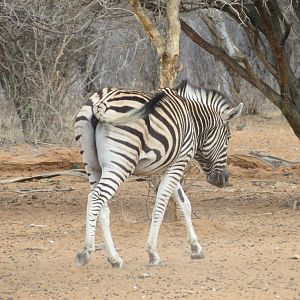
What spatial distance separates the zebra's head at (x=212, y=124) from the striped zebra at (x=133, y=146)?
23cm

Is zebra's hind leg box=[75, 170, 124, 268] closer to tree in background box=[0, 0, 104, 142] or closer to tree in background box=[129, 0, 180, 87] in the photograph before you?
tree in background box=[129, 0, 180, 87]

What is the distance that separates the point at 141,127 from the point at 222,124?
1.71 meters

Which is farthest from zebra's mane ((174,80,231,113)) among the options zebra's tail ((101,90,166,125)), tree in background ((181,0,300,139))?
tree in background ((181,0,300,139))

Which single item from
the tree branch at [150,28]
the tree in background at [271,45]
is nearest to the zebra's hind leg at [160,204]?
the tree branch at [150,28]

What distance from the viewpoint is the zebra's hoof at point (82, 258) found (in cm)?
780

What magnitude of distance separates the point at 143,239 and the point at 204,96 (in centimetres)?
181

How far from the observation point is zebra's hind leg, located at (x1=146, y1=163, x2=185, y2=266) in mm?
8055

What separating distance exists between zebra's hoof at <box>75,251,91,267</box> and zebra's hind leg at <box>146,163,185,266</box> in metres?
0.62

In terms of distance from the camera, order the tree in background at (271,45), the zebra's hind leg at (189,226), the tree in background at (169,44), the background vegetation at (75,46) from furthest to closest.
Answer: the background vegetation at (75,46) < the tree in background at (271,45) < the tree in background at (169,44) < the zebra's hind leg at (189,226)

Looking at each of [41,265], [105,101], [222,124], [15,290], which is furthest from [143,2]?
[15,290]

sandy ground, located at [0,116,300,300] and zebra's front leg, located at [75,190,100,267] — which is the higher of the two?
zebra's front leg, located at [75,190,100,267]

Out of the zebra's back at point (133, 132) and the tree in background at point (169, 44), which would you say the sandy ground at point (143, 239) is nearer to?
the zebra's back at point (133, 132)

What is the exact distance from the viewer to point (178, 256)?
28.4 feet

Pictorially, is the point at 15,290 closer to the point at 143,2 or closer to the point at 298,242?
the point at 298,242
